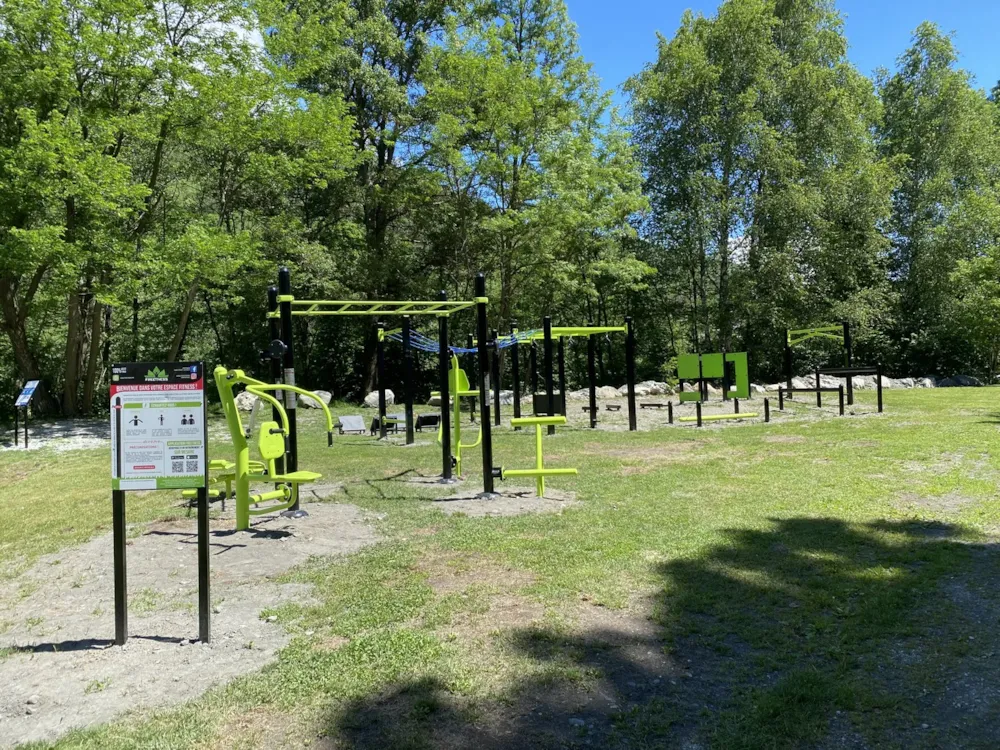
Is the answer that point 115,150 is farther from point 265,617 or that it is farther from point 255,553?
point 265,617

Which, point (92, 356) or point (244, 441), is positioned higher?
point (92, 356)

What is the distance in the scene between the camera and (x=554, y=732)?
2.35 meters

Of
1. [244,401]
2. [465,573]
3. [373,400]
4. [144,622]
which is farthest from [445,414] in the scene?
[373,400]

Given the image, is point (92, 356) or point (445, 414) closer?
point (445, 414)

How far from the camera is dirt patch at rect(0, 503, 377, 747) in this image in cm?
273

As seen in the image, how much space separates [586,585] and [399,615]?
43.2 inches

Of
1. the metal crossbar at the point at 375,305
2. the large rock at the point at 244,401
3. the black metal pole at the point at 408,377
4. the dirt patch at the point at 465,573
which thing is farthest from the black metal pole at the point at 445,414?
the large rock at the point at 244,401

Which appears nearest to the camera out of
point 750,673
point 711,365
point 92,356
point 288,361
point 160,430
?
point 750,673

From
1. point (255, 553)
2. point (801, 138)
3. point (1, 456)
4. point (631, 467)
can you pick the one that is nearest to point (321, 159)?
point (1, 456)

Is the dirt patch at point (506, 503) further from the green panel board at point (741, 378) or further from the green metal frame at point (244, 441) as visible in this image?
the green panel board at point (741, 378)

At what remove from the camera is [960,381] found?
23797 millimetres

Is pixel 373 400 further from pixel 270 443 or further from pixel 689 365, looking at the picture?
pixel 270 443

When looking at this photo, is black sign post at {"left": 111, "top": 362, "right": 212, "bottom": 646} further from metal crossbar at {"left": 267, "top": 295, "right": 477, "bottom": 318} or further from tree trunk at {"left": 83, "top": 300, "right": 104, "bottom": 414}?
tree trunk at {"left": 83, "top": 300, "right": 104, "bottom": 414}

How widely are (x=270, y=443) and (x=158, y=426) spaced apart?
6.62 feet
